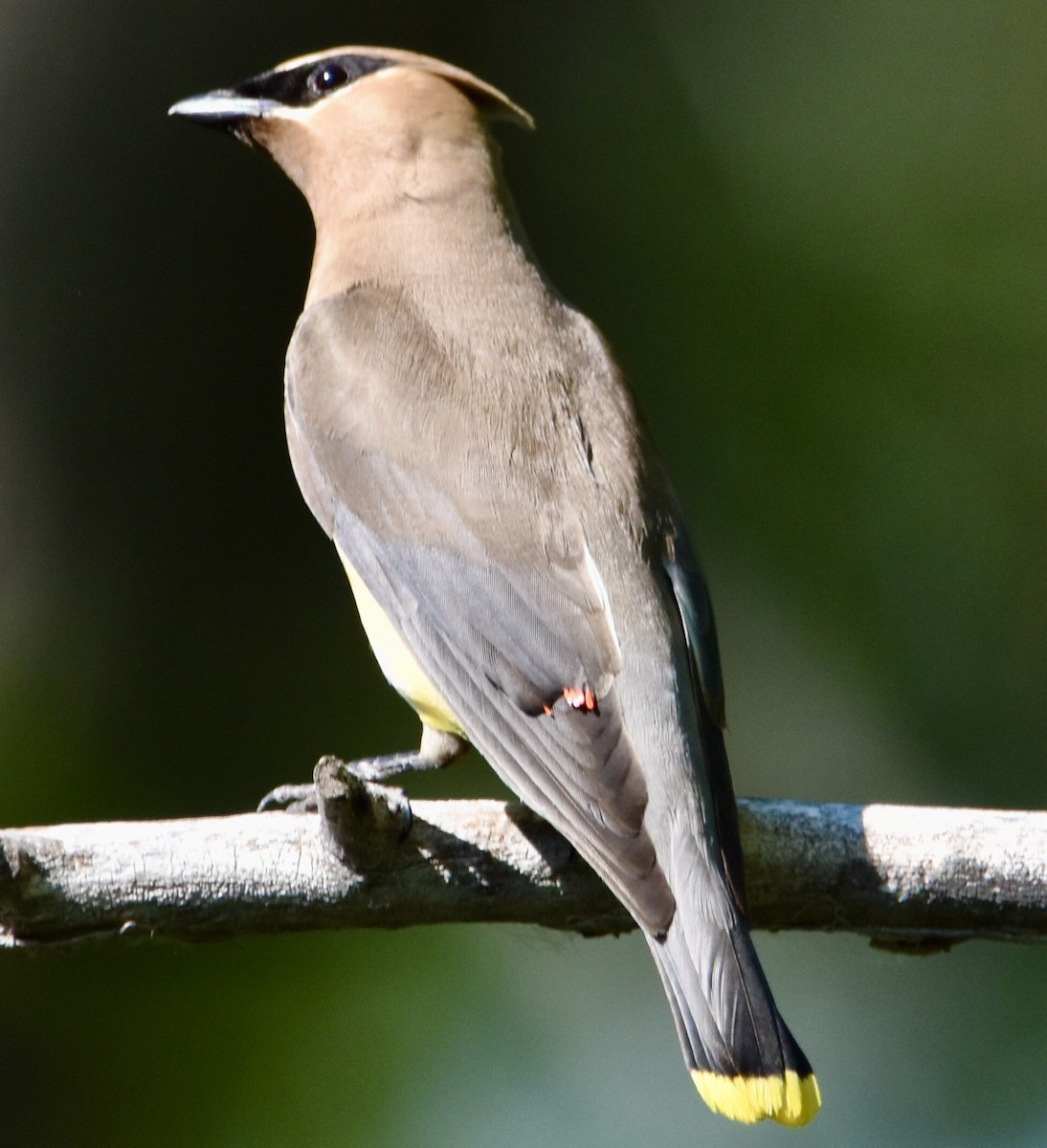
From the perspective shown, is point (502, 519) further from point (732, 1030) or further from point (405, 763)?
point (732, 1030)

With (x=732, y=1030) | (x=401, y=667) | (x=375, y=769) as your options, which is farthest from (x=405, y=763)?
(x=732, y=1030)

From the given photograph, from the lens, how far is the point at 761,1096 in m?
2.87

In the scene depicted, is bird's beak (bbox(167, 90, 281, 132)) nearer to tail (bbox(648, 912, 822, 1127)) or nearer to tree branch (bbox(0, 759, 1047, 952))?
tree branch (bbox(0, 759, 1047, 952))

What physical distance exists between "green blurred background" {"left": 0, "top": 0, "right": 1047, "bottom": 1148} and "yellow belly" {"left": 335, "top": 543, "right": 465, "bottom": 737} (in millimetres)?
478

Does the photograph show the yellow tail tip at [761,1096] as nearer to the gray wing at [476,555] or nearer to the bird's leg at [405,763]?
the gray wing at [476,555]

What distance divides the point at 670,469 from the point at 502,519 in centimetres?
261

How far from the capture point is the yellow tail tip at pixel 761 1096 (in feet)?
9.38

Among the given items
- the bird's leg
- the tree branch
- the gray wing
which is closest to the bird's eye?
the gray wing

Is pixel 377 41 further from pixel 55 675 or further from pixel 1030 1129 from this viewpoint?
pixel 1030 1129

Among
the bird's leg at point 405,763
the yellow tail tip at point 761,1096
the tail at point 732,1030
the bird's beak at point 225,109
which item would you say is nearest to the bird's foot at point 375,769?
the bird's leg at point 405,763

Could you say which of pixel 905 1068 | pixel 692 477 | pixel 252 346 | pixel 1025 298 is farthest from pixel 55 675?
pixel 1025 298

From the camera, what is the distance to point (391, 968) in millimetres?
5125

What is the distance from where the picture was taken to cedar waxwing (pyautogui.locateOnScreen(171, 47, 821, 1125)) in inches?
116

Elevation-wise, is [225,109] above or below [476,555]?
above
